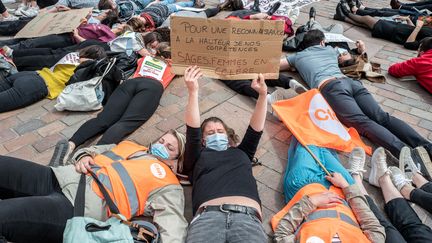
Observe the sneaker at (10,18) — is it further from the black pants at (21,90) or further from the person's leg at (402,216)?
the person's leg at (402,216)

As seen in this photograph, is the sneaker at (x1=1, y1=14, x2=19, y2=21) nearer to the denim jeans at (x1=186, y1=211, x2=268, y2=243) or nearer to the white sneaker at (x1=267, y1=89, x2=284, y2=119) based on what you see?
the white sneaker at (x1=267, y1=89, x2=284, y2=119)

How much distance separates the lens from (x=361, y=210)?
236cm

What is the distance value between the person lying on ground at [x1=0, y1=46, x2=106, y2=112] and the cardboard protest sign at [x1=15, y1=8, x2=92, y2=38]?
103 centimetres

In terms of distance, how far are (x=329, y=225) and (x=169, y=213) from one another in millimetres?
1045

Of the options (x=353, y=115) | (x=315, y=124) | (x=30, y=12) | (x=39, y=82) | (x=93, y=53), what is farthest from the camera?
(x=30, y=12)

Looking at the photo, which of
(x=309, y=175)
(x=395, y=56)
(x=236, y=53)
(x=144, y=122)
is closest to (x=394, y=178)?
(x=309, y=175)

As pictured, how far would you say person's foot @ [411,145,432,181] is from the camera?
3031 mm

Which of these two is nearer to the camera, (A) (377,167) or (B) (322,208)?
(B) (322,208)

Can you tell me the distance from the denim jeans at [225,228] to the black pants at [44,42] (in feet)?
12.8

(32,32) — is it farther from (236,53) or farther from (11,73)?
(236,53)

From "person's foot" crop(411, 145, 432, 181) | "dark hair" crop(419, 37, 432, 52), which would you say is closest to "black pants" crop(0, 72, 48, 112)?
"person's foot" crop(411, 145, 432, 181)

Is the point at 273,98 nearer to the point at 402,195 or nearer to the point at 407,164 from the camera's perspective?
the point at 407,164

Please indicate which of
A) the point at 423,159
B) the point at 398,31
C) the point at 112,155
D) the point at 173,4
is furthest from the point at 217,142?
the point at 173,4

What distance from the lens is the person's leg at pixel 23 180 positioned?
7.27ft
